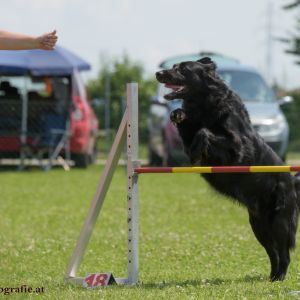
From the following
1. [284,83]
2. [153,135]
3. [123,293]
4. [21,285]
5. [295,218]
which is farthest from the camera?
[284,83]

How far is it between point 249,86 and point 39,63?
416cm

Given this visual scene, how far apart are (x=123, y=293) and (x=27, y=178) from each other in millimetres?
10613

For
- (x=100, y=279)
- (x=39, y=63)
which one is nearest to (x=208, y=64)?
(x=100, y=279)

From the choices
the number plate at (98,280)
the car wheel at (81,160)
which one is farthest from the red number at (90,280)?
the car wheel at (81,160)

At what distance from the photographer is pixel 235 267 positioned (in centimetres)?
648

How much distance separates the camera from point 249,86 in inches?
620

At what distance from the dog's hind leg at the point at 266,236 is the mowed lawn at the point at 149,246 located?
13 centimetres

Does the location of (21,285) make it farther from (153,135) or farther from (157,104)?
(153,135)

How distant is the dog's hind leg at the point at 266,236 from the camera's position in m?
6.00

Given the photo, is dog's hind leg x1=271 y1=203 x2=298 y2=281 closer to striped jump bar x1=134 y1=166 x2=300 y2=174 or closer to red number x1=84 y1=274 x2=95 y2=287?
striped jump bar x1=134 y1=166 x2=300 y2=174

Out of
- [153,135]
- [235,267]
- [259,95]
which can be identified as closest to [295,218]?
[235,267]

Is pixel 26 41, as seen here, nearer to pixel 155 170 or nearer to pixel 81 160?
pixel 155 170

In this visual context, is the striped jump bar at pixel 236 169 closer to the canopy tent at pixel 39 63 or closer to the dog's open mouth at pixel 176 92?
the dog's open mouth at pixel 176 92

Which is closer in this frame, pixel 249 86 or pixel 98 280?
pixel 98 280
